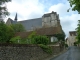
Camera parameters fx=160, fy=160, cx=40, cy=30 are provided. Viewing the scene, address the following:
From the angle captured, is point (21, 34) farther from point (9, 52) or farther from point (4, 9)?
point (9, 52)

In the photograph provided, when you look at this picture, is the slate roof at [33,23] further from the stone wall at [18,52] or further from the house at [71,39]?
the stone wall at [18,52]

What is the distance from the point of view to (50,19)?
81438 mm

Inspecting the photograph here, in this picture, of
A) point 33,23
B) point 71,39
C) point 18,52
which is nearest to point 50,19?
point 33,23

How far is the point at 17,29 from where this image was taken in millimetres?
70812

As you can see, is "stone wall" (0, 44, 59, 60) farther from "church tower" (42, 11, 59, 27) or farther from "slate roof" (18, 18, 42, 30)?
"slate roof" (18, 18, 42, 30)

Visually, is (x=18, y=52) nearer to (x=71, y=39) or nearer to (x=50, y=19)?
(x=50, y=19)

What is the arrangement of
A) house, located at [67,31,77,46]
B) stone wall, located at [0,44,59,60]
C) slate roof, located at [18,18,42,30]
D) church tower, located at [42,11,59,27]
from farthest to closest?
house, located at [67,31,77,46], slate roof, located at [18,18,42,30], church tower, located at [42,11,59,27], stone wall, located at [0,44,59,60]

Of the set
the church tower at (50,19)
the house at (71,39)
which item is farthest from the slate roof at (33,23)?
the house at (71,39)

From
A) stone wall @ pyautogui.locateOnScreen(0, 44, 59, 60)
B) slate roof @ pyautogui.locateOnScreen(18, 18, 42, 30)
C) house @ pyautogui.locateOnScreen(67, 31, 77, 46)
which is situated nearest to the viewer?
stone wall @ pyautogui.locateOnScreen(0, 44, 59, 60)

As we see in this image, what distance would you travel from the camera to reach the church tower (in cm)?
7919

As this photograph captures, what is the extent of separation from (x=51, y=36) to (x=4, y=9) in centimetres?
3070

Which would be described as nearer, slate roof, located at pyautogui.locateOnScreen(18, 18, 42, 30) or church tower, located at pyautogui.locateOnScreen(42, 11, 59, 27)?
church tower, located at pyautogui.locateOnScreen(42, 11, 59, 27)

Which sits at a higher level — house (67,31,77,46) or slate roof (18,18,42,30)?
slate roof (18,18,42,30)

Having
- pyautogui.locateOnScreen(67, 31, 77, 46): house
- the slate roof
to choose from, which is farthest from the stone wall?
pyautogui.locateOnScreen(67, 31, 77, 46): house
